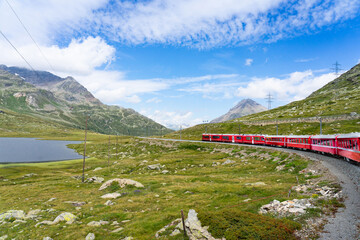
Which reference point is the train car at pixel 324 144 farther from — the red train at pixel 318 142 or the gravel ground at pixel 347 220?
the gravel ground at pixel 347 220

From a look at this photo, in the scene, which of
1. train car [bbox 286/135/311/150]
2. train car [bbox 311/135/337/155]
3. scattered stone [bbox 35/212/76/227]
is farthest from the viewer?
train car [bbox 286/135/311/150]

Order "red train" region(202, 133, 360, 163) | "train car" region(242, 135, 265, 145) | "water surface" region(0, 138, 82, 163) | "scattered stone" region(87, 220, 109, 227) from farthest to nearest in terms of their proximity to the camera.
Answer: "water surface" region(0, 138, 82, 163) → "train car" region(242, 135, 265, 145) → "red train" region(202, 133, 360, 163) → "scattered stone" region(87, 220, 109, 227)

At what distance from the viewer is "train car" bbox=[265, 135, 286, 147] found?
68.4m

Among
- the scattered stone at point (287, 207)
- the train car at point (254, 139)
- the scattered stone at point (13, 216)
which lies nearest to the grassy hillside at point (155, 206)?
the scattered stone at point (287, 207)

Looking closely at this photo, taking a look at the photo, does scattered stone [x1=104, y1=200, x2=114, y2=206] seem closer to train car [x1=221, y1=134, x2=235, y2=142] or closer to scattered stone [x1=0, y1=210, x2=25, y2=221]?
scattered stone [x1=0, y1=210, x2=25, y2=221]

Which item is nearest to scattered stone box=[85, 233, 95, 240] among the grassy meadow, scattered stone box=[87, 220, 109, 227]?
the grassy meadow

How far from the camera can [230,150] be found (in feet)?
234

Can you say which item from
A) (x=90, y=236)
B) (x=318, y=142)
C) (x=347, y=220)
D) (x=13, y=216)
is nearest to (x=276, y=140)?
(x=318, y=142)

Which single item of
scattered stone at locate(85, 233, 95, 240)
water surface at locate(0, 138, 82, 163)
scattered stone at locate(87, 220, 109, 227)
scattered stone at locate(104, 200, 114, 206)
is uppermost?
scattered stone at locate(85, 233, 95, 240)

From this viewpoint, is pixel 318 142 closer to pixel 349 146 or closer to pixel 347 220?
pixel 349 146

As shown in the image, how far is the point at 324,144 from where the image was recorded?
150 feet

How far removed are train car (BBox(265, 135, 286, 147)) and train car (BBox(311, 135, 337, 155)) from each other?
15.6 metres

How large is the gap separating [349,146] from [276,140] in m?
39.7

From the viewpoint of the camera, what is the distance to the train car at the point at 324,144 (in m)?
41.6
